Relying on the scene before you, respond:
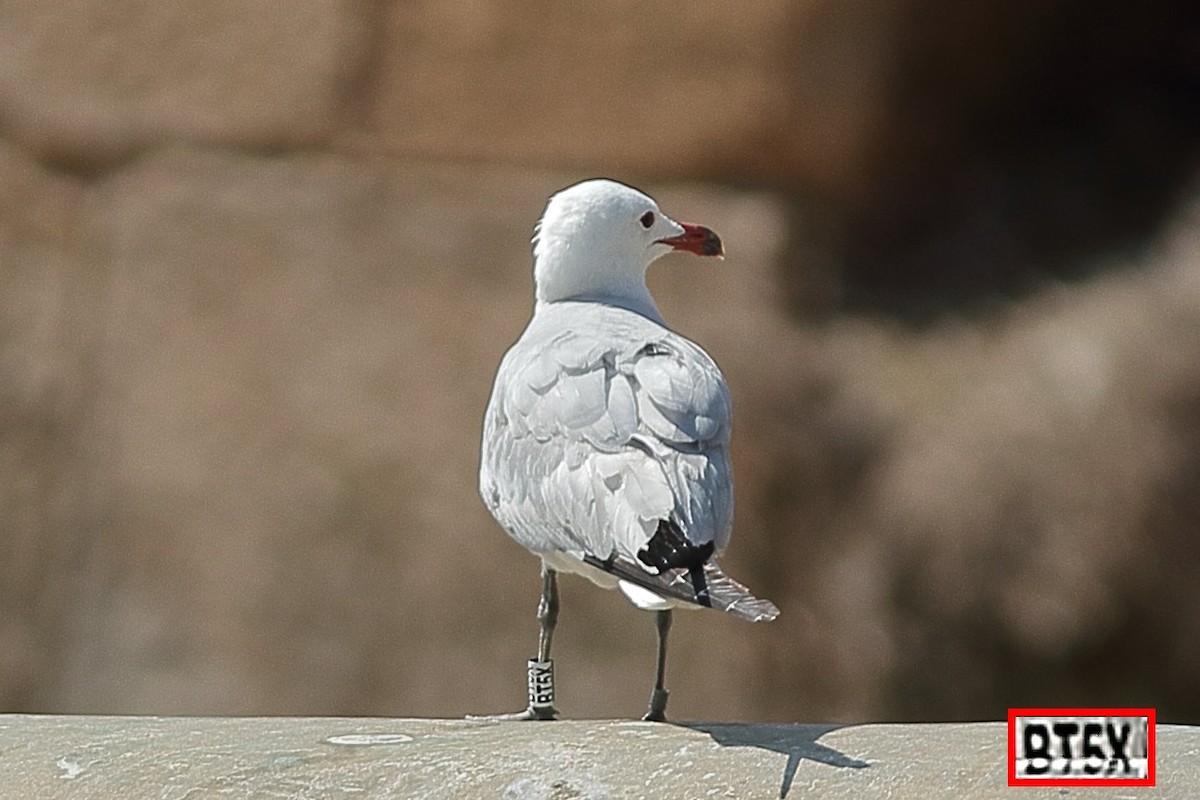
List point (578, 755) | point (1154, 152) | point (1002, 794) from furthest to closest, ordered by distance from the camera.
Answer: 1. point (1154, 152)
2. point (578, 755)
3. point (1002, 794)

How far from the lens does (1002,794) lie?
2902mm

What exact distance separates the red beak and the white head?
0.08 ft

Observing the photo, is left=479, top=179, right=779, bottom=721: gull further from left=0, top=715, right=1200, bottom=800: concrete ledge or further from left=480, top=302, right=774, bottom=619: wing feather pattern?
left=0, top=715, right=1200, bottom=800: concrete ledge

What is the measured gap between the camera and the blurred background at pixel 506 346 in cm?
670

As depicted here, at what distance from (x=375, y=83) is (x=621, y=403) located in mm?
3914

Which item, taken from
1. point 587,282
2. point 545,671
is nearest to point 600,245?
point 587,282

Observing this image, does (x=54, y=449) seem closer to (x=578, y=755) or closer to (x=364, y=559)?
(x=364, y=559)

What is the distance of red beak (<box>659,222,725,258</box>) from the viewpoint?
446cm

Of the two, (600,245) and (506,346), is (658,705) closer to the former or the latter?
(600,245)

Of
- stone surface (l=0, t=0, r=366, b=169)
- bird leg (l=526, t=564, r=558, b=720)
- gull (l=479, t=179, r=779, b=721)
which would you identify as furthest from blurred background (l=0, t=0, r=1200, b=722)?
bird leg (l=526, t=564, r=558, b=720)

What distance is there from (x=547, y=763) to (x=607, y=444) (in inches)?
22.0

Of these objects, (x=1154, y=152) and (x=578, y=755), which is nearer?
(x=578, y=755)

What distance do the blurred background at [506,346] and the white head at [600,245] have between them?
2.48 metres

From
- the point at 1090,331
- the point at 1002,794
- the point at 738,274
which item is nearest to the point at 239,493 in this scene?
the point at 738,274
